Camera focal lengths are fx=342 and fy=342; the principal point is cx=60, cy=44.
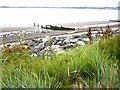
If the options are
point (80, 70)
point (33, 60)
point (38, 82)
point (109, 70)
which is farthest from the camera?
point (33, 60)

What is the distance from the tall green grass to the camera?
3.00m

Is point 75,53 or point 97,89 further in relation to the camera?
point 75,53

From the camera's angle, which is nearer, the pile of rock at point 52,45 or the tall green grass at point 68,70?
the tall green grass at point 68,70

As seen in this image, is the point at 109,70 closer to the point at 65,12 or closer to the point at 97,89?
the point at 97,89

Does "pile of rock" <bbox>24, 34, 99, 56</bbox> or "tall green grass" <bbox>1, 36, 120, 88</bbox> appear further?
"pile of rock" <bbox>24, 34, 99, 56</bbox>

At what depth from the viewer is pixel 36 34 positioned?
7.60m

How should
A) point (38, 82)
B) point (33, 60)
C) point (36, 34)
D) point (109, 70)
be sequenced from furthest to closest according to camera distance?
point (36, 34) → point (33, 60) → point (109, 70) → point (38, 82)

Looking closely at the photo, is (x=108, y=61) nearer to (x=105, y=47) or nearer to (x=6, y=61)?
(x=105, y=47)

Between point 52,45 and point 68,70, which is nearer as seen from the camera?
point 68,70

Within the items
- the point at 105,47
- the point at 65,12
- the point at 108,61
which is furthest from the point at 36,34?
the point at 65,12

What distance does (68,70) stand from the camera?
10.6 ft

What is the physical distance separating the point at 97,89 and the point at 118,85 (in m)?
0.19

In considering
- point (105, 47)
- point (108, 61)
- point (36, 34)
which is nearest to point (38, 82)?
point (108, 61)

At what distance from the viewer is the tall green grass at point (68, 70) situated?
9.84 ft
